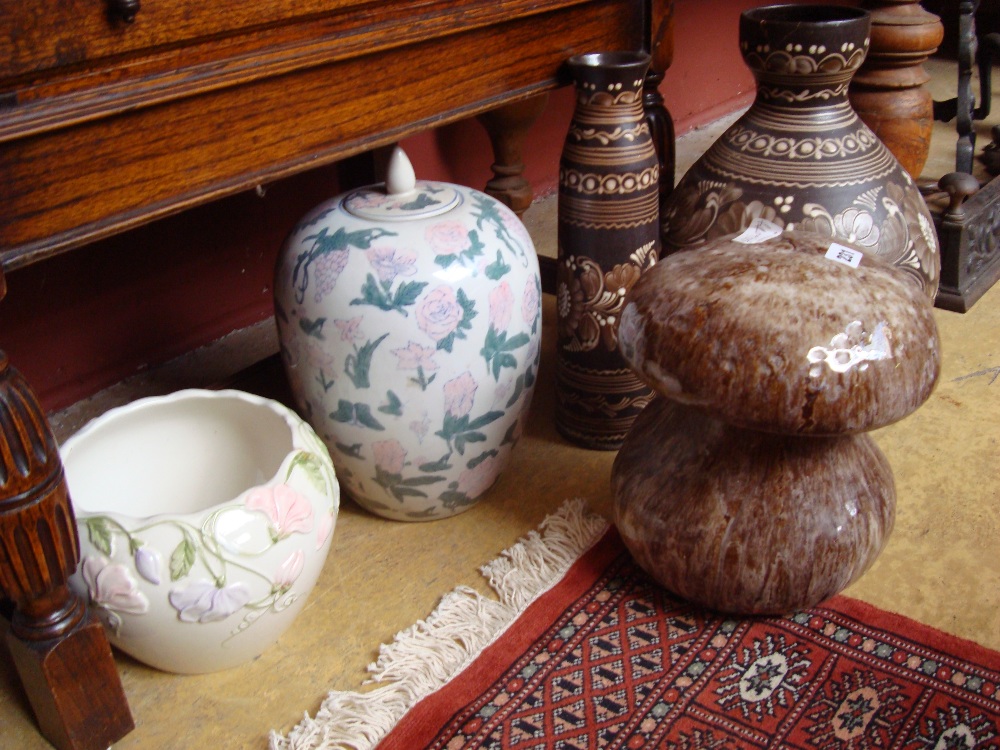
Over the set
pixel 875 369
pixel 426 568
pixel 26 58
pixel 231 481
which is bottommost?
pixel 426 568

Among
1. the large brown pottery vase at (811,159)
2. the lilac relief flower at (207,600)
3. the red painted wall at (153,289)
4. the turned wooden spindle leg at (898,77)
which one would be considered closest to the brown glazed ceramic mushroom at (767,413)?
the large brown pottery vase at (811,159)

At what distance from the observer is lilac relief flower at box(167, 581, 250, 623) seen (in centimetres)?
78

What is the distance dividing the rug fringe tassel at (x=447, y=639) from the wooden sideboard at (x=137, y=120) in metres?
0.18

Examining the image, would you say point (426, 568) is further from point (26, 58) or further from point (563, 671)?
point (26, 58)

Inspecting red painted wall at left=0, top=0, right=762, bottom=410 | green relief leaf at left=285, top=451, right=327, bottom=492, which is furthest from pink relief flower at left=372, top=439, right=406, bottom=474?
red painted wall at left=0, top=0, right=762, bottom=410

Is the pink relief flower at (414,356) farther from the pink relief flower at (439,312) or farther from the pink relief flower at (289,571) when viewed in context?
the pink relief flower at (289,571)

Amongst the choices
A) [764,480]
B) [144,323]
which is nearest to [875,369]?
[764,480]

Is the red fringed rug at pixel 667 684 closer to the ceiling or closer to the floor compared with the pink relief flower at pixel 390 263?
closer to the floor

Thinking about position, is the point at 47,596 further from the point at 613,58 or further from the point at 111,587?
the point at 613,58

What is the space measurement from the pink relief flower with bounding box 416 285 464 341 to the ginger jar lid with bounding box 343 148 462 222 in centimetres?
9

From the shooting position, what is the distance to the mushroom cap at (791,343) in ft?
2.47

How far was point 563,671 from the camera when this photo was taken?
34.0 inches

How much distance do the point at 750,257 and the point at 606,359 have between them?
0.30m

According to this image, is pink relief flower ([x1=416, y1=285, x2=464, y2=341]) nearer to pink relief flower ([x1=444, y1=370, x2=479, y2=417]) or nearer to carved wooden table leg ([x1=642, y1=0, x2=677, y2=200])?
pink relief flower ([x1=444, y1=370, x2=479, y2=417])
